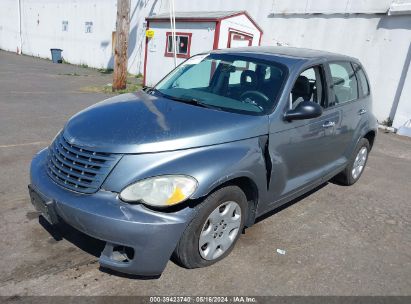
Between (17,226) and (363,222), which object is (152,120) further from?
(363,222)

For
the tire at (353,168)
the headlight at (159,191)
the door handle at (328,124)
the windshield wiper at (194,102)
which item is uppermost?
the windshield wiper at (194,102)

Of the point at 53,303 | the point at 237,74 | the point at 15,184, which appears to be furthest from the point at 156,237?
the point at 15,184

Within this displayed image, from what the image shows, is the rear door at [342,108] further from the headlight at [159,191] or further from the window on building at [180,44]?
the window on building at [180,44]

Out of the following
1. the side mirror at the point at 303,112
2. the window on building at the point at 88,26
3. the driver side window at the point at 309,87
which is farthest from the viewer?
the window on building at the point at 88,26

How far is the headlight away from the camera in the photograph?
7.95 ft

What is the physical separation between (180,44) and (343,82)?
961 cm

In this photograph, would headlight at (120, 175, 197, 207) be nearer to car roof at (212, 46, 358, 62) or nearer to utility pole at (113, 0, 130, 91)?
car roof at (212, 46, 358, 62)

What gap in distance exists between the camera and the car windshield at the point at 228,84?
3.29 meters

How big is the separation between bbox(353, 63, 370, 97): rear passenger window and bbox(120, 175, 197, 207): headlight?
11.0ft

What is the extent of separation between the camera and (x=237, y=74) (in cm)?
373

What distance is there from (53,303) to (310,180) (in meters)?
2.65

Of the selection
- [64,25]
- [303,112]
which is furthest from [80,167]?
[64,25]

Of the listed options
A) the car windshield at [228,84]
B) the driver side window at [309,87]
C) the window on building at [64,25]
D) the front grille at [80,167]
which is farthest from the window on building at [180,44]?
the window on building at [64,25]

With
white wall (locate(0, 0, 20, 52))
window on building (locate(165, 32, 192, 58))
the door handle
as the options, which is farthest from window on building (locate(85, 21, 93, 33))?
the door handle
